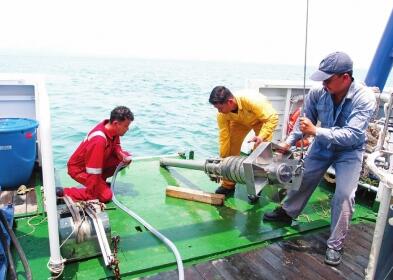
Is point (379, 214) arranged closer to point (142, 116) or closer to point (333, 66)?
point (333, 66)

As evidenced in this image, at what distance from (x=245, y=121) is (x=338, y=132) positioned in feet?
5.60

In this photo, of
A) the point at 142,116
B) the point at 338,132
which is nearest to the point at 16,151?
the point at 338,132

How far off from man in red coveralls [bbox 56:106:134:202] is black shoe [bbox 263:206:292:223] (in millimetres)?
1987

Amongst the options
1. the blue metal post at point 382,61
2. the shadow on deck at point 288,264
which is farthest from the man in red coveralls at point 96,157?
the blue metal post at point 382,61

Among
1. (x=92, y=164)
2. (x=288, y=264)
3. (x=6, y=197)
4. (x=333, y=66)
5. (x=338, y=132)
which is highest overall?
(x=333, y=66)

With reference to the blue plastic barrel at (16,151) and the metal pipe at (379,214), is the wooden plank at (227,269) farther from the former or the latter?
the blue plastic barrel at (16,151)

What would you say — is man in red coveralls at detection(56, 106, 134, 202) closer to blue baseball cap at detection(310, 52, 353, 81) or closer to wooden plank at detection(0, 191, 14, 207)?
wooden plank at detection(0, 191, 14, 207)

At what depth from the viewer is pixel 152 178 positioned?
5.34m

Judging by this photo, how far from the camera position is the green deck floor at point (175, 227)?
10.1ft

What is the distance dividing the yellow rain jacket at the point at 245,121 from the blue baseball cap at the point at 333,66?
4.37 feet

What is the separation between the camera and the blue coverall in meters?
3.13

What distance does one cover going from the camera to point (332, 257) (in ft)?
10.8

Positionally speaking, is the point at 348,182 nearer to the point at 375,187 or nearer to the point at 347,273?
the point at 347,273

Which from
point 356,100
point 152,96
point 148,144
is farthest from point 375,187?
point 152,96
